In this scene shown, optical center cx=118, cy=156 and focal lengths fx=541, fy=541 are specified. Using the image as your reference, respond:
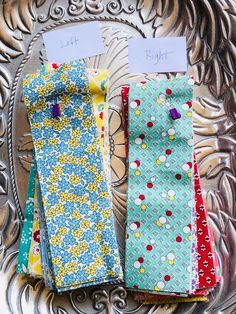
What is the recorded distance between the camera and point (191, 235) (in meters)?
0.84

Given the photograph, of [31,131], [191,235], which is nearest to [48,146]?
[31,131]

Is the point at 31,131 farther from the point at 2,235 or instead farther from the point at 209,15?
the point at 209,15

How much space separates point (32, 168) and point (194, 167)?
266mm

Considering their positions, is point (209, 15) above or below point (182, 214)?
above

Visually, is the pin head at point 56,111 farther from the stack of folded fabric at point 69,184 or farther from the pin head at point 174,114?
the pin head at point 174,114

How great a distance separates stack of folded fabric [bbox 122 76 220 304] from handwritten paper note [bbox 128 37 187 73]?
48 mm

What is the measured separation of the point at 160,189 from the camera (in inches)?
33.8

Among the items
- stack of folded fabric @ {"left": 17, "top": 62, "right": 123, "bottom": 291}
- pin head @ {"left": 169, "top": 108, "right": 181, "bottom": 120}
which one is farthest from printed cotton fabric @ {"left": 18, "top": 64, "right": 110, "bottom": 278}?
pin head @ {"left": 169, "top": 108, "right": 181, "bottom": 120}

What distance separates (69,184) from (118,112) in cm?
15

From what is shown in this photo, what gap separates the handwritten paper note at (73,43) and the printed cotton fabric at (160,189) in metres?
0.11

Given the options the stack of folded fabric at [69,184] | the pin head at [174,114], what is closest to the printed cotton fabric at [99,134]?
the stack of folded fabric at [69,184]


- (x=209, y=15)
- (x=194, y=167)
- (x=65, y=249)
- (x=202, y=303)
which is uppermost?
(x=209, y=15)

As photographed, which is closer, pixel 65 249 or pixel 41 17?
pixel 65 249

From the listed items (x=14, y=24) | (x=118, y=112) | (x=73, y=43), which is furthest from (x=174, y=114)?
(x=14, y=24)
